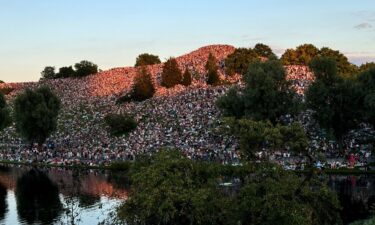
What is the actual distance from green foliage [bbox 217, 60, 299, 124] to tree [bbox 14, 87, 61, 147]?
3396cm

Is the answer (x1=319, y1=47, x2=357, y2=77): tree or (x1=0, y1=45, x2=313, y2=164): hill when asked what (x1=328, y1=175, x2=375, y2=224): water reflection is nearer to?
(x1=0, y1=45, x2=313, y2=164): hill

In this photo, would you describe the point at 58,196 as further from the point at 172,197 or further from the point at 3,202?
the point at 172,197

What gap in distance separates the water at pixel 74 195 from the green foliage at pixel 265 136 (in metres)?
16.1

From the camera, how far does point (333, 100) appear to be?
83688mm

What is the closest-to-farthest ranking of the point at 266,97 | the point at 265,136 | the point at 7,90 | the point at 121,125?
the point at 265,136
the point at 266,97
the point at 121,125
the point at 7,90

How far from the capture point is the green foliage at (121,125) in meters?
105

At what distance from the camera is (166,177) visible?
36.9 m

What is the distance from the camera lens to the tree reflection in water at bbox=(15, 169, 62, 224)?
176 ft

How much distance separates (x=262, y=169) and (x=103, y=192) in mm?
33036

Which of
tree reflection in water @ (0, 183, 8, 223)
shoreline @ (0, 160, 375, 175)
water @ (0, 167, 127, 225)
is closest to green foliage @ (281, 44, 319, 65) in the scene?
shoreline @ (0, 160, 375, 175)

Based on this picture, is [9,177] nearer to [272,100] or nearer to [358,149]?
[272,100]

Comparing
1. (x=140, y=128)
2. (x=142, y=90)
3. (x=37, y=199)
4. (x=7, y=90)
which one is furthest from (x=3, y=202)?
(x=7, y=90)

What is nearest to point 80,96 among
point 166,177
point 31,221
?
point 31,221

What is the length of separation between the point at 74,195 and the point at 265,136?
35.0 metres
